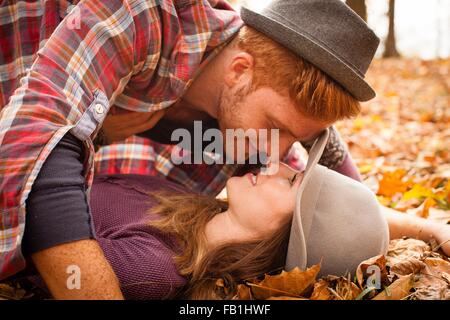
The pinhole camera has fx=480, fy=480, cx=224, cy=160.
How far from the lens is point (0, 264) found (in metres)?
1.27

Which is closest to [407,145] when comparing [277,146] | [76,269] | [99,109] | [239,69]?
[277,146]

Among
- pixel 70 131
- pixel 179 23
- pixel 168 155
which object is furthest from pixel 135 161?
pixel 70 131

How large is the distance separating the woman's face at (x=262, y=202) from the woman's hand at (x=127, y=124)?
0.63 metres

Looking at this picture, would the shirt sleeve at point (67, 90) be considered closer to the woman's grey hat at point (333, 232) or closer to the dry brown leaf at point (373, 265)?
the woman's grey hat at point (333, 232)

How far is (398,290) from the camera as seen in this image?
1.47m

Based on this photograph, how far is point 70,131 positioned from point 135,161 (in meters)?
1.15

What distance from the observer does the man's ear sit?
195 centimetres

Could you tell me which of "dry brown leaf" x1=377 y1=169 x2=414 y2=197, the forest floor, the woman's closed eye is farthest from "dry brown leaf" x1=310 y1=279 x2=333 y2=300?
"dry brown leaf" x1=377 y1=169 x2=414 y2=197

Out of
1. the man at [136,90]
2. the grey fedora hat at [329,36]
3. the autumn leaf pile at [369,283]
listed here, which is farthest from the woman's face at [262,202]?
the grey fedora hat at [329,36]

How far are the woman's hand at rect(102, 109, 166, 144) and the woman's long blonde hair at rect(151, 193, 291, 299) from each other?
506 millimetres

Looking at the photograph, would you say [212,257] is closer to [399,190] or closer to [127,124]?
[127,124]

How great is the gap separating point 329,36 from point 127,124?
0.98 m

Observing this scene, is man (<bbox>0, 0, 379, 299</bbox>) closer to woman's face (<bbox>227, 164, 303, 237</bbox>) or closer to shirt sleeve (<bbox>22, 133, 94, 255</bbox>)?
shirt sleeve (<bbox>22, 133, 94, 255</bbox>)

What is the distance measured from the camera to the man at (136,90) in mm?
1261
